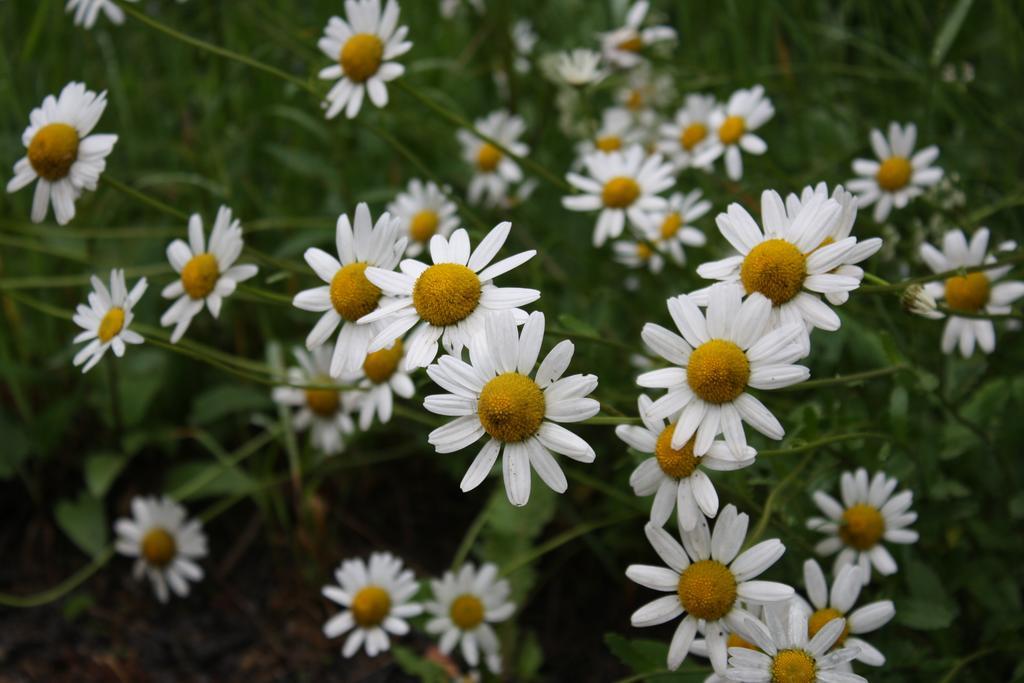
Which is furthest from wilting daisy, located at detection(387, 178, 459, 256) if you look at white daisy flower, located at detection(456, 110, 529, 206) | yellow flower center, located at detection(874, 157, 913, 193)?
yellow flower center, located at detection(874, 157, 913, 193)

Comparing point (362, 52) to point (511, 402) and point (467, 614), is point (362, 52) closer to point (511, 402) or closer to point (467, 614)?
point (511, 402)

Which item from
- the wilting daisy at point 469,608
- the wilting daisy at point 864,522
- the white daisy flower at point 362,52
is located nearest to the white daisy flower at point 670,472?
the wilting daisy at point 864,522

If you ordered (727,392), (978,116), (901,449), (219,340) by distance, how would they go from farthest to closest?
(219,340) → (978,116) → (901,449) → (727,392)

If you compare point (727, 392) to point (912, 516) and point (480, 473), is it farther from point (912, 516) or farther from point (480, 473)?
point (912, 516)

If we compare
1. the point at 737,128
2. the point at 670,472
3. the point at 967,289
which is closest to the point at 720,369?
the point at 670,472

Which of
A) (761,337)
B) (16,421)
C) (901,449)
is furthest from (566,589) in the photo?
(16,421)

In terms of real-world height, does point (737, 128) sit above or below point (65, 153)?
above
